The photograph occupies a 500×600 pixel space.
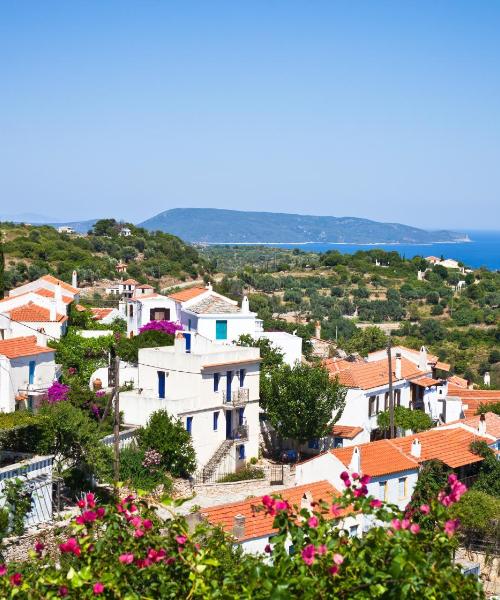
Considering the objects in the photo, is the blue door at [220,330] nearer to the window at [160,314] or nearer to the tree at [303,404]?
the window at [160,314]

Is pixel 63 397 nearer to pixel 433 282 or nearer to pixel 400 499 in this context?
pixel 400 499

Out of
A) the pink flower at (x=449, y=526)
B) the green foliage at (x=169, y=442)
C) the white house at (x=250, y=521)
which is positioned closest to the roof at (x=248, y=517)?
the white house at (x=250, y=521)

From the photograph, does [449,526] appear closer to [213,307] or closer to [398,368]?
[398,368]

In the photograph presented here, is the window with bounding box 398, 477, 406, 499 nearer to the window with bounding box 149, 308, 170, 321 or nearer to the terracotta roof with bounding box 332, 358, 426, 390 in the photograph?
the terracotta roof with bounding box 332, 358, 426, 390

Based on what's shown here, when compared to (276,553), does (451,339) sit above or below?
below

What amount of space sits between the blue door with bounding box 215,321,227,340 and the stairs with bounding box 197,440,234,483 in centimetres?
983

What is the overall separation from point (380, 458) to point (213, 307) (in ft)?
50.4

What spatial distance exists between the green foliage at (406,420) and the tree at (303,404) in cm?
333

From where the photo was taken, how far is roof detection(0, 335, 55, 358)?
32.6 metres

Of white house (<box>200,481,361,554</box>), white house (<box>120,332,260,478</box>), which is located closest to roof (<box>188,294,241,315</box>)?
white house (<box>120,332,260,478</box>)

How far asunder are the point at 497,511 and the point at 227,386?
1102 centimetres

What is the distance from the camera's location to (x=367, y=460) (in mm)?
29906

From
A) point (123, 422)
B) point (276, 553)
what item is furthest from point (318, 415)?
point (276, 553)

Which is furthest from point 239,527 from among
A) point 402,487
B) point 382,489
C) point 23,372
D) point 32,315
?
point 32,315
